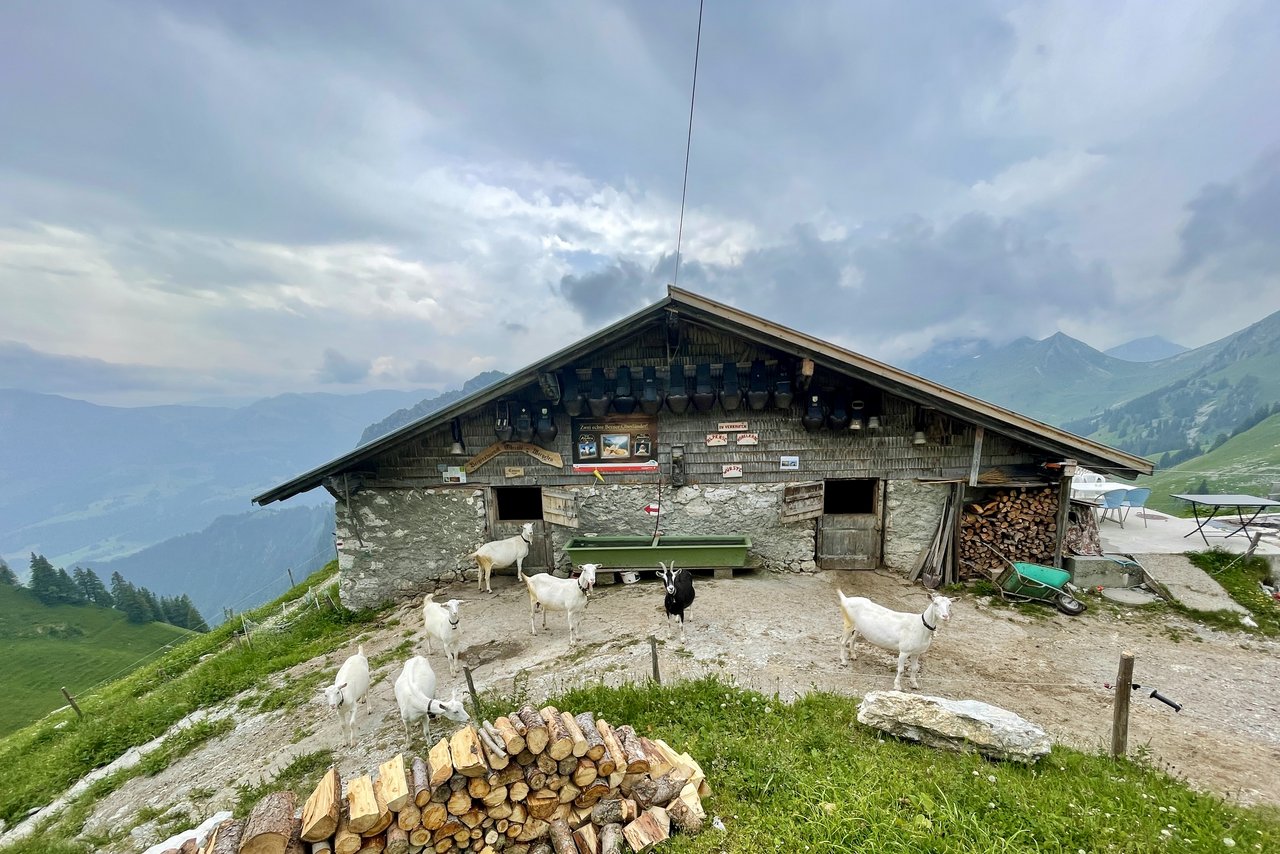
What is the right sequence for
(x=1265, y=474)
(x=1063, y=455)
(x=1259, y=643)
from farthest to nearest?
(x=1265, y=474) < (x=1063, y=455) < (x=1259, y=643)

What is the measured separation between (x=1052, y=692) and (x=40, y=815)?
13161 millimetres

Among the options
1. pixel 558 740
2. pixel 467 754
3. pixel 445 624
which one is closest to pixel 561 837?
pixel 558 740

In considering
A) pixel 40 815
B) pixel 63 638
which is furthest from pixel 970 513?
pixel 63 638

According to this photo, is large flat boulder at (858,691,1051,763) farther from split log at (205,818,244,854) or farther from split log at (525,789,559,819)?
split log at (205,818,244,854)

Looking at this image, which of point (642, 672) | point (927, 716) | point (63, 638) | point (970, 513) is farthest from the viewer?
point (63, 638)

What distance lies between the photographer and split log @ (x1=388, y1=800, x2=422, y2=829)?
3.57 meters

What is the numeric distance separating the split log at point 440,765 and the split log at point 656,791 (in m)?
1.57

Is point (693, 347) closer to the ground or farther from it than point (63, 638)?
farther from it

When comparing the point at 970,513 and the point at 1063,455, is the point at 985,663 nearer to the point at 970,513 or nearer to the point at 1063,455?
the point at 970,513

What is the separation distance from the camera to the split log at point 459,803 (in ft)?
12.2

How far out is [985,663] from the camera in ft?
22.1

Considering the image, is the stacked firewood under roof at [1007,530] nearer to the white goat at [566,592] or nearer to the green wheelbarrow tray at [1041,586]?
the green wheelbarrow tray at [1041,586]

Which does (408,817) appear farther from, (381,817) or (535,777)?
(535,777)

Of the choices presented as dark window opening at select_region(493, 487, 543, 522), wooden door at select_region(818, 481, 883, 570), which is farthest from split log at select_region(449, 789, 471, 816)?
dark window opening at select_region(493, 487, 543, 522)
